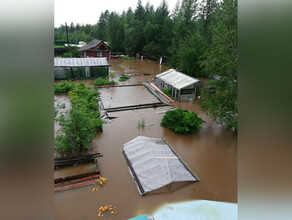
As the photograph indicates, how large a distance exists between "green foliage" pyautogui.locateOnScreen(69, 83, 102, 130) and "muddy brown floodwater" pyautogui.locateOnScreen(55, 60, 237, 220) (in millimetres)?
671

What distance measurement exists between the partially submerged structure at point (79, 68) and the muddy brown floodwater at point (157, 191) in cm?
969

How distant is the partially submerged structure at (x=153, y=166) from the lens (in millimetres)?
7186

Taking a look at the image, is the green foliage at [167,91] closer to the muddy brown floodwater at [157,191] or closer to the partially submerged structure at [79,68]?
the muddy brown floodwater at [157,191]

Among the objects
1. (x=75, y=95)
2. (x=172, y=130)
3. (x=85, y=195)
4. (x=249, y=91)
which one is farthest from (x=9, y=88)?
(x=75, y=95)

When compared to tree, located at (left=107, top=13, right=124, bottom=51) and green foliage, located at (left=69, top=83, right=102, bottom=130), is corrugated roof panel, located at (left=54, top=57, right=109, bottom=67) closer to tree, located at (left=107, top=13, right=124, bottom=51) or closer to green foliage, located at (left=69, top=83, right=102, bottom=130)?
green foliage, located at (left=69, top=83, right=102, bottom=130)

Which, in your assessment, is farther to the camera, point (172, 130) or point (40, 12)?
point (172, 130)

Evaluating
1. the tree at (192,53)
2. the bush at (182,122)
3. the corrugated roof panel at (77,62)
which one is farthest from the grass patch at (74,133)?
the tree at (192,53)

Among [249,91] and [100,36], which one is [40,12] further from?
[100,36]

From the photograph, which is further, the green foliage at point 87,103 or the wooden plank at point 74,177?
the green foliage at point 87,103

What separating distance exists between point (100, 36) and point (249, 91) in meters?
51.7

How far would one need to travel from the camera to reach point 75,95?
1511 centimetres

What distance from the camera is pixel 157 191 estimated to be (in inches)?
286

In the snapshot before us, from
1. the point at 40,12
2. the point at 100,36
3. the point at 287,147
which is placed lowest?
the point at 287,147

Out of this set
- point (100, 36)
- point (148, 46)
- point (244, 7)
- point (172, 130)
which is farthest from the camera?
point (100, 36)
